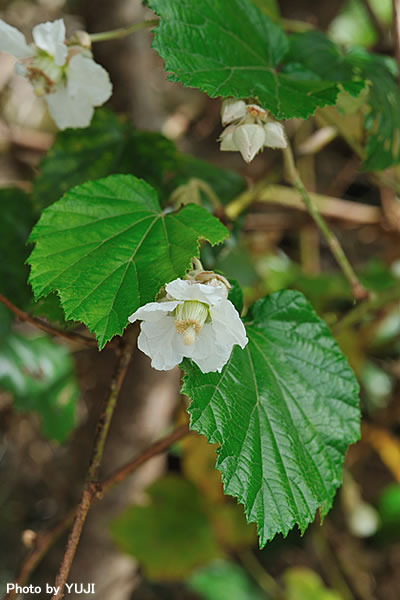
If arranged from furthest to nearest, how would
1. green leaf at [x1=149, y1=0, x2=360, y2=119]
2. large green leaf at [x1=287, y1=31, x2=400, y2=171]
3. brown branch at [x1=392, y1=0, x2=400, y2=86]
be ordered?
brown branch at [x1=392, y1=0, x2=400, y2=86] < large green leaf at [x1=287, y1=31, x2=400, y2=171] < green leaf at [x1=149, y1=0, x2=360, y2=119]

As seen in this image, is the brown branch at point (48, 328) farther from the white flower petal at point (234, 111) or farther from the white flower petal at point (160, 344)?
the white flower petal at point (234, 111)

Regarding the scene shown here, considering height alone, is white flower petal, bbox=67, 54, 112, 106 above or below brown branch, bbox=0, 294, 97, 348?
above

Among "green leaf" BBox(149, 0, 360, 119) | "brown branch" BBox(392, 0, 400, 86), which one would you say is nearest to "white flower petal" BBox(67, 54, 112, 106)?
"green leaf" BBox(149, 0, 360, 119)

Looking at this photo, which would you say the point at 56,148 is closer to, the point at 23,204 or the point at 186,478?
the point at 23,204

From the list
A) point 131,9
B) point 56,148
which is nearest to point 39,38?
point 56,148

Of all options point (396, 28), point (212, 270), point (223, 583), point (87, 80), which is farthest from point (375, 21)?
point (223, 583)

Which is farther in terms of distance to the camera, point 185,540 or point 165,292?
point 185,540

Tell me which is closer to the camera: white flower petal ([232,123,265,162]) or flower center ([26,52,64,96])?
white flower petal ([232,123,265,162])

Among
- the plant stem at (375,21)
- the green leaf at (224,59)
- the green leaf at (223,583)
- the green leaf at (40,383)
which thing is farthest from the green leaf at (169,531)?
the plant stem at (375,21)

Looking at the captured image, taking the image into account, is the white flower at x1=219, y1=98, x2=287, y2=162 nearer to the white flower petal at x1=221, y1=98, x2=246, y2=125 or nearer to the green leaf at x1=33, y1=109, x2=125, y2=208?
the white flower petal at x1=221, y1=98, x2=246, y2=125
